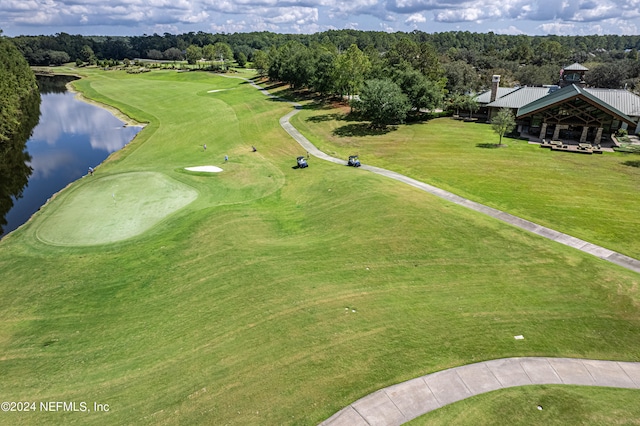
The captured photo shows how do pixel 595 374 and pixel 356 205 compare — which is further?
pixel 356 205

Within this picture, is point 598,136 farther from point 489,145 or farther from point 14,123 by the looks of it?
point 14,123

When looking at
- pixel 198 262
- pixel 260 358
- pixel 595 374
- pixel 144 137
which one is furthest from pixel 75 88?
pixel 595 374

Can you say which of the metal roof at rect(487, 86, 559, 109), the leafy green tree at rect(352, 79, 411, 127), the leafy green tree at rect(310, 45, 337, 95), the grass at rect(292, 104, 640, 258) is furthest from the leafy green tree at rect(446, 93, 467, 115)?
the leafy green tree at rect(310, 45, 337, 95)

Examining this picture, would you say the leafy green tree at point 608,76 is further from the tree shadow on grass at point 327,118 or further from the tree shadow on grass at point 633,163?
the tree shadow on grass at point 327,118

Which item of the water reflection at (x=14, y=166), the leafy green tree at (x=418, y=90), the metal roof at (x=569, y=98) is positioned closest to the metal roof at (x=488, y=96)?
the leafy green tree at (x=418, y=90)

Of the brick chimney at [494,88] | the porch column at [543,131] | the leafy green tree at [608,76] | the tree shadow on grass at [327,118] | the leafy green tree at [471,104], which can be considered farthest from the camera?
the leafy green tree at [608,76]

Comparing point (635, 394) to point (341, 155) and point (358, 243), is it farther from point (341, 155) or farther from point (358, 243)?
point (341, 155)
